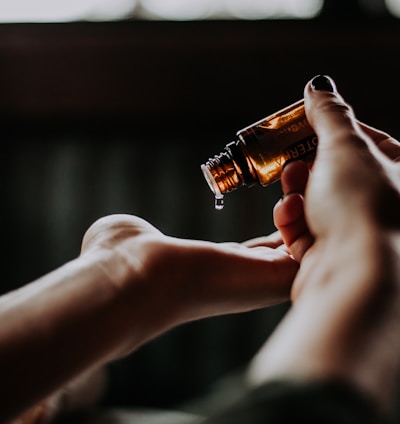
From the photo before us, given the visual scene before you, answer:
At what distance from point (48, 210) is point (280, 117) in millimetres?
1163

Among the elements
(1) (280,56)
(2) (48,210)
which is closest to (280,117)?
(1) (280,56)

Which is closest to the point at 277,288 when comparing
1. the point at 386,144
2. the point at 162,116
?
the point at 386,144

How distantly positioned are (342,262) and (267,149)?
0.29m

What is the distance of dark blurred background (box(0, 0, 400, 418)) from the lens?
68.8 inches

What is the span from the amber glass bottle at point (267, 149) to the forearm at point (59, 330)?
18 cm

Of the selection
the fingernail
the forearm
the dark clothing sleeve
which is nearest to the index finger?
the fingernail

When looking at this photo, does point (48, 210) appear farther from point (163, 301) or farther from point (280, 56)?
point (163, 301)

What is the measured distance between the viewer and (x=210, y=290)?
76 centimetres

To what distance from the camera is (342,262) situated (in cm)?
51

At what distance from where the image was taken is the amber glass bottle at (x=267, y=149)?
771 mm

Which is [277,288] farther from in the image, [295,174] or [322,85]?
[322,85]

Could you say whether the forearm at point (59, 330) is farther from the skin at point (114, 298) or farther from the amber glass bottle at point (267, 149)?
the amber glass bottle at point (267, 149)

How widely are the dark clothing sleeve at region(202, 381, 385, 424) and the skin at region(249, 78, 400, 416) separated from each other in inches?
0.5

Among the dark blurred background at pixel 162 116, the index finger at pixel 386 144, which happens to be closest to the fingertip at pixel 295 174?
the index finger at pixel 386 144
